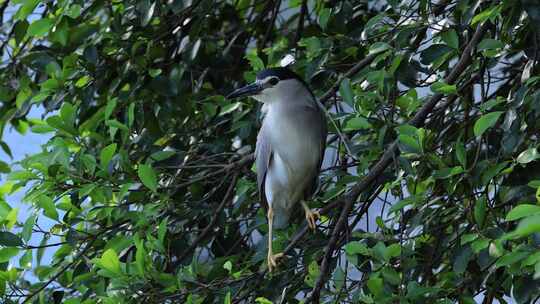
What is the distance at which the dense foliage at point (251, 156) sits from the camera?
106 inches

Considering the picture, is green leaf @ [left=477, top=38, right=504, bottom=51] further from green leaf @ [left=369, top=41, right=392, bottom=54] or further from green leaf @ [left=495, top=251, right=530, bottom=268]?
green leaf @ [left=495, top=251, right=530, bottom=268]

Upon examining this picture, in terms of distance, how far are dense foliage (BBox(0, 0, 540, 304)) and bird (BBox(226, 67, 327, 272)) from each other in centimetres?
7

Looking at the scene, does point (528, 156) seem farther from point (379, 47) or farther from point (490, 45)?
point (379, 47)

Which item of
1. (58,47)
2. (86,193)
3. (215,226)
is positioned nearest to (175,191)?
(215,226)

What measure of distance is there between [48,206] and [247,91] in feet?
2.52

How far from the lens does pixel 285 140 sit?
11.5ft

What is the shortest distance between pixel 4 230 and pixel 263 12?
1455mm

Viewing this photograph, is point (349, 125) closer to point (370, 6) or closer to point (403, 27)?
point (403, 27)

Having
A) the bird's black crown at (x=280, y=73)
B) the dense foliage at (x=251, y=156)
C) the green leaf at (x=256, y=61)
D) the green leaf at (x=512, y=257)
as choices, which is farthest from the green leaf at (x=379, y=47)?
the green leaf at (x=512, y=257)

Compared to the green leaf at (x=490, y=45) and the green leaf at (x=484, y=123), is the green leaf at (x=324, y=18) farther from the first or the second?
the green leaf at (x=484, y=123)

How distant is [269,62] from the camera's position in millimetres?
3648

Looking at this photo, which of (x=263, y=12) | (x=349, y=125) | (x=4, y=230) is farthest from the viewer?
(x=263, y=12)

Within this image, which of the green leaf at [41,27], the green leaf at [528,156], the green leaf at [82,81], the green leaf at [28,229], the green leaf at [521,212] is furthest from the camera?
the green leaf at [82,81]

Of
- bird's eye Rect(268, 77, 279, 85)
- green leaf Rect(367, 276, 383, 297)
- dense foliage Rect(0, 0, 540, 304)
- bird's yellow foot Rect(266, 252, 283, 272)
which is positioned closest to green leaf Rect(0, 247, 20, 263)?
dense foliage Rect(0, 0, 540, 304)
